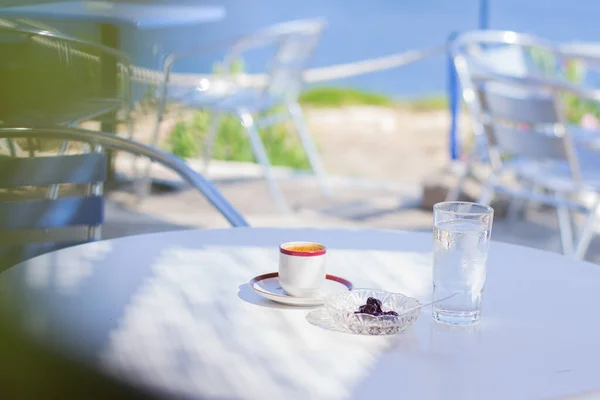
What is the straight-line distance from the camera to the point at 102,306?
85 centimetres

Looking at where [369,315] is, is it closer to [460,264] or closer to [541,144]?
[460,264]

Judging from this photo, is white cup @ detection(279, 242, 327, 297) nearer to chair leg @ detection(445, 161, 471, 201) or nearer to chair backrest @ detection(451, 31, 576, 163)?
chair backrest @ detection(451, 31, 576, 163)

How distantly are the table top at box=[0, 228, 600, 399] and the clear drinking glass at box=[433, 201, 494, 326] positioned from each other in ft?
0.06

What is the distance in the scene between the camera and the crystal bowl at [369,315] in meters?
0.80

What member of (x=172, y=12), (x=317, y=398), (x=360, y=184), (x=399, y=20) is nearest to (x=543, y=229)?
(x=360, y=184)

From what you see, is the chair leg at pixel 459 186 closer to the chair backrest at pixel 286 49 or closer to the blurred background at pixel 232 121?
the blurred background at pixel 232 121

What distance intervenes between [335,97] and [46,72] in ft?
24.8

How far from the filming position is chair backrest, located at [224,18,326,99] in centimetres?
359

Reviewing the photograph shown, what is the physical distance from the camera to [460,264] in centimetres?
86

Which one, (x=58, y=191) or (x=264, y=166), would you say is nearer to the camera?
(x=58, y=191)

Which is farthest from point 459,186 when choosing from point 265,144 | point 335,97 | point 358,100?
point 358,100

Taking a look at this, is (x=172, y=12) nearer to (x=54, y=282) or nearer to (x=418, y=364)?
(x=54, y=282)

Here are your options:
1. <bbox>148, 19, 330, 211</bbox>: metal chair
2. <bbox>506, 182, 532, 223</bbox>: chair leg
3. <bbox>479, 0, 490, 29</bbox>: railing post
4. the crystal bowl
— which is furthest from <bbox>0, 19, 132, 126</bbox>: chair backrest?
<bbox>479, 0, 490, 29</bbox>: railing post

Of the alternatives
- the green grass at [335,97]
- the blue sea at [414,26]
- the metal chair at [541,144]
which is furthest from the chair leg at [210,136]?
the blue sea at [414,26]
